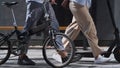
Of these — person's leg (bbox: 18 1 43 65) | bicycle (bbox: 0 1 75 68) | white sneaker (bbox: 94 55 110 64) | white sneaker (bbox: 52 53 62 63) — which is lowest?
white sneaker (bbox: 94 55 110 64)

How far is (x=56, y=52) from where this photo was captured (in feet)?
28.8

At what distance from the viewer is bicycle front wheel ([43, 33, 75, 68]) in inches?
336

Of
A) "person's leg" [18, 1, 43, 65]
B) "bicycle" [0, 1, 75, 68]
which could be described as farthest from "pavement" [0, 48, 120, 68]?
"person's leg" [18, 1, 43, 65]

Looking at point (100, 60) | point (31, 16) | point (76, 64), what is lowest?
point (76, 64)

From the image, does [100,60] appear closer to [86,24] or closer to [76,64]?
[76,64]

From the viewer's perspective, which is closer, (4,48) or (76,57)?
(4,48)

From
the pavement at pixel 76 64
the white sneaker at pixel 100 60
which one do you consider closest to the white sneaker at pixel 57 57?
the pavement at pixel 76 64

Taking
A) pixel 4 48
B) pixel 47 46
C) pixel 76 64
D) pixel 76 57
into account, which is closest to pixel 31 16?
pixel 47 46

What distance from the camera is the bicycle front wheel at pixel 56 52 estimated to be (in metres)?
8.54

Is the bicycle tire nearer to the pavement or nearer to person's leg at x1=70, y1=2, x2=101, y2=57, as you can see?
the pavement

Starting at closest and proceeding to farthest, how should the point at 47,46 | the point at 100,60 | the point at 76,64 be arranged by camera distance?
1. the point at 47,46
2. the point at 100,60
3. the point at 76,64

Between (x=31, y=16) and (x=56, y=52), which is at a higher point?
(x=31, y=16)

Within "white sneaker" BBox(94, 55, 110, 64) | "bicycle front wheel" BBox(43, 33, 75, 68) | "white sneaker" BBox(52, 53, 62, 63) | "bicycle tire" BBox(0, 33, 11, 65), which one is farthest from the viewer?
"white sneaker" BBox(94, 55, 110, 64)

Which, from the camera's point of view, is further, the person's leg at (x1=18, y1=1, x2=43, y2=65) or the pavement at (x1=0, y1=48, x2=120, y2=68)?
the pavement at (x1=0, y1=48, x2=120, y2=68)
